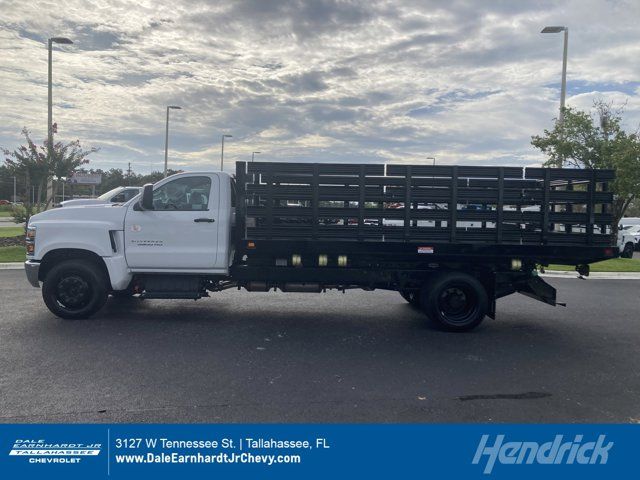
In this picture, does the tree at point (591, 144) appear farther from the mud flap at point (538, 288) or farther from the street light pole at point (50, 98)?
the street light pole at point (50, 98)

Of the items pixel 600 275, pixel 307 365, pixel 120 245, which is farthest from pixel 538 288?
pixel 600 275

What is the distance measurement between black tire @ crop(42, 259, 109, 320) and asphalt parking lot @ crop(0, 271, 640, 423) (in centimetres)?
20

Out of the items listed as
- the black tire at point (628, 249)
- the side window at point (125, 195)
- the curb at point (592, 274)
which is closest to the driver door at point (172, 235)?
the side window at point (125, 195)

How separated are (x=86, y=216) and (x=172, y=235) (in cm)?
133

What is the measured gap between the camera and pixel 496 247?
259 inches

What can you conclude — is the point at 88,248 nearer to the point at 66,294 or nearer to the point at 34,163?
the point at 66,294

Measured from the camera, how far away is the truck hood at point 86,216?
6660mm

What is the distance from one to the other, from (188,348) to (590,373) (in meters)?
4.87

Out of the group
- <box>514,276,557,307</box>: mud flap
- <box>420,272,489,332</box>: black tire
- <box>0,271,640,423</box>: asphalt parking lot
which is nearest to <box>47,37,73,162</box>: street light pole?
<box>0,271,640,423</box>: asphalt parking lot

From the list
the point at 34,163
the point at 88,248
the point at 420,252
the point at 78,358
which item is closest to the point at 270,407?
the point at 78,358

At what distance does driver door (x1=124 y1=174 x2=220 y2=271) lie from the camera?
21.9 feet

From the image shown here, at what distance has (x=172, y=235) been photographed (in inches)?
263

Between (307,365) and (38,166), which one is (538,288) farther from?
(38,166)

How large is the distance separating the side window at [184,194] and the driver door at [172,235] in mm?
14
